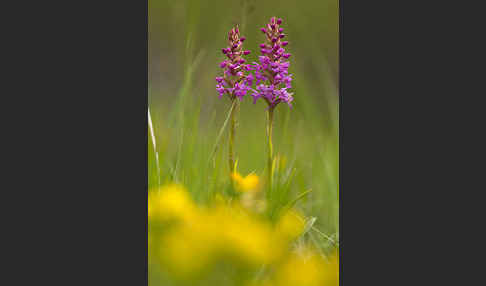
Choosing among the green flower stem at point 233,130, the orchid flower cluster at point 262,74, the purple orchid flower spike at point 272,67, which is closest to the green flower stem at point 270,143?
the orchid flower cluster at point 262,74

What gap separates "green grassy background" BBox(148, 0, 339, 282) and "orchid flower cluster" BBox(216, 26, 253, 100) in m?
0.06

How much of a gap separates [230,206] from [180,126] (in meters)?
0.81

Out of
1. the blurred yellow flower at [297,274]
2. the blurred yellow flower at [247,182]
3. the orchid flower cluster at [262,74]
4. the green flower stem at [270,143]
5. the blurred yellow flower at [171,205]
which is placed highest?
the orchid flower cluster at [262,74]

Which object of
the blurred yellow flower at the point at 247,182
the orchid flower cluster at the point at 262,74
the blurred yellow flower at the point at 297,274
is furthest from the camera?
the orchid flower cluster at the point at 262,74

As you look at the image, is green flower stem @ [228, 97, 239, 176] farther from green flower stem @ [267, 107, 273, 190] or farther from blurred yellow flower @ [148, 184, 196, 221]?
blurred yellow flower @ [148, 184, 196, 221]

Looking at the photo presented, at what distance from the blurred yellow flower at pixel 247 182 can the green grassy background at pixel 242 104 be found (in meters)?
0.06

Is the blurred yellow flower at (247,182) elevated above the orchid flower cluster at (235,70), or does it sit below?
below

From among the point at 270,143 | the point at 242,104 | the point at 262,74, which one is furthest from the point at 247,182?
the point at 262,74

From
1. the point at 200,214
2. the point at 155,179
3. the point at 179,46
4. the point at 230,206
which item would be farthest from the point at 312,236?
the point at 179,46

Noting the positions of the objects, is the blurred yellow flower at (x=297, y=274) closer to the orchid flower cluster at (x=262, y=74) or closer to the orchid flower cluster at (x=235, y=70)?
the orchid flower cluster at (x=262, y=74)

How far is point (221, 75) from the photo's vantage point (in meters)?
3.70

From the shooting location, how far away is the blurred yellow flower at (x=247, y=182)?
3.48 m

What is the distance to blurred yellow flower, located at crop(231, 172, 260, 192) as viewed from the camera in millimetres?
3484
